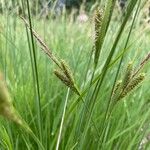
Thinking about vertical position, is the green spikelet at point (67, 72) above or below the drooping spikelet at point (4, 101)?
below

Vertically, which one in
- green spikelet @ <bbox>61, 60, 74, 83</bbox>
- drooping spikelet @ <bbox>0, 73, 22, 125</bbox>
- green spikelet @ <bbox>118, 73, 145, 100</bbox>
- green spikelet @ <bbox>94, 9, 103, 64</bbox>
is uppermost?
drooping spikelet @ <bbox>0, 73, 22, 125</bbox>

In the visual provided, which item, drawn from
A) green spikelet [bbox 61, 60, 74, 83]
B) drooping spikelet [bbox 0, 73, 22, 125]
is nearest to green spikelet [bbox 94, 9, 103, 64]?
green spikelet [bbox 61, 60, 74, 83]

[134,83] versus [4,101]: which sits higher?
[4,101]

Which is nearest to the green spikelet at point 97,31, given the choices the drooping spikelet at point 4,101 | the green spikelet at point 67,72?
the green spikelet at point 67,72

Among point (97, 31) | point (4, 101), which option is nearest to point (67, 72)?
point (97, 31)

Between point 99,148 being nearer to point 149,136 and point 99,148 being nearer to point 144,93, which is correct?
point 149,136

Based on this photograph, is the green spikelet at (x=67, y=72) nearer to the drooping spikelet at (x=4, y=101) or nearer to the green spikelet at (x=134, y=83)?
the green spikelet at (x=134, y=83)

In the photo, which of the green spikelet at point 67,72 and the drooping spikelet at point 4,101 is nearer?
the drooping spikelet at point 4,101

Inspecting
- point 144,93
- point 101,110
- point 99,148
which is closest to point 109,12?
point 99,148

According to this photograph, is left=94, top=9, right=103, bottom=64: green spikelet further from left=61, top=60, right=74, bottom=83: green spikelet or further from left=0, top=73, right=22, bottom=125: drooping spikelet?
left=0, top=73, right=22, bottom=125: drooping spikelet

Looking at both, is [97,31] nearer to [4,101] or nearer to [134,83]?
[134,83]

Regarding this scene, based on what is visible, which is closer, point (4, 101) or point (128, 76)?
point (4, 101)
